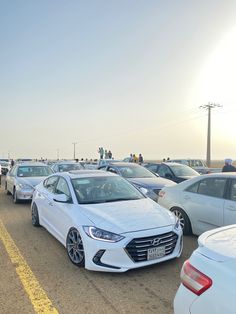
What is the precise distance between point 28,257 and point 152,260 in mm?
2116

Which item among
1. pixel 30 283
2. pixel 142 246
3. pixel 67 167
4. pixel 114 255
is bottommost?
pixel 30 283

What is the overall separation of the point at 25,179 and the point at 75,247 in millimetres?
6541

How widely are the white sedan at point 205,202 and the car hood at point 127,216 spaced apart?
1.20 metres

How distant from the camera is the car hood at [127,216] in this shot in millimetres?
4496

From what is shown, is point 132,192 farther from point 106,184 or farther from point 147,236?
point 147,236

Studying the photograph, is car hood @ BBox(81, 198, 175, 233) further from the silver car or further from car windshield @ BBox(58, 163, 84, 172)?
car windshield @ BBox(58, 163, 84, 172)

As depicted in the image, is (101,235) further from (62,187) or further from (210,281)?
(210,281)

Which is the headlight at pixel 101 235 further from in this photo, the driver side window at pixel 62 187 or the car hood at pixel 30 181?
the car hood at pixel 30 181

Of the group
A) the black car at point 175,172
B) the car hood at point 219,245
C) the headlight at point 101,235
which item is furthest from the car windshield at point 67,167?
the car hood at point 219,245

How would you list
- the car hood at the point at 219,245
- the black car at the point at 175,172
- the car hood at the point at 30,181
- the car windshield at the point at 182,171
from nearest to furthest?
1. the car hood at the point at 219,245
2. the car hood at the point at 30,181
3. the black car at the point at 175,172
4. the car windshield at the point at 182,171

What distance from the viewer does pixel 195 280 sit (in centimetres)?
222

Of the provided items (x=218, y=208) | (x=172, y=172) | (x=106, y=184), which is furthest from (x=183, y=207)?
(x=172, y=172)

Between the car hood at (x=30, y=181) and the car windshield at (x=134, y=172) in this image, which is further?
the car windshield at (x=134, y=172)

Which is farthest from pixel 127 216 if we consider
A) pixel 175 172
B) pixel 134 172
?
pixel 175 172
